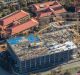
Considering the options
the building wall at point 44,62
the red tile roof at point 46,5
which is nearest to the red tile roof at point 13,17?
the red tile roof at point 46,5

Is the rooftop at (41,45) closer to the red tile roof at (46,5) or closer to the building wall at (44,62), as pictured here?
the building wall at (44,62)

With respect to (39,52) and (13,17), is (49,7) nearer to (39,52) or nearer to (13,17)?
(13,17)

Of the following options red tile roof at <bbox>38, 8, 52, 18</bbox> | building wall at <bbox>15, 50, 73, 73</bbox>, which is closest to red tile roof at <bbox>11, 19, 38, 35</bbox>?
red tile roof at <bbox>38, 8, 52, 18</bbox>

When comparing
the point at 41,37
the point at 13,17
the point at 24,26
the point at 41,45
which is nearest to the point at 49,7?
the point at 13,17

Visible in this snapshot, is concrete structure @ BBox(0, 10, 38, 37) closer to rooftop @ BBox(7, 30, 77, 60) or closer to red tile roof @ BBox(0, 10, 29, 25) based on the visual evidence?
red tile roof @ BBox(0, 10, 29, 25)

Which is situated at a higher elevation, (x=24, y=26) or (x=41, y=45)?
(x=24, y=26)

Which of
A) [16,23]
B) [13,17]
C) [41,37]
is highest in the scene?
[13,17]

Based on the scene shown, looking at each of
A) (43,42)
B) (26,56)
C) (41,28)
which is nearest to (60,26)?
(41,28)

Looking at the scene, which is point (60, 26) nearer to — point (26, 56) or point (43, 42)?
point (43, 42)
